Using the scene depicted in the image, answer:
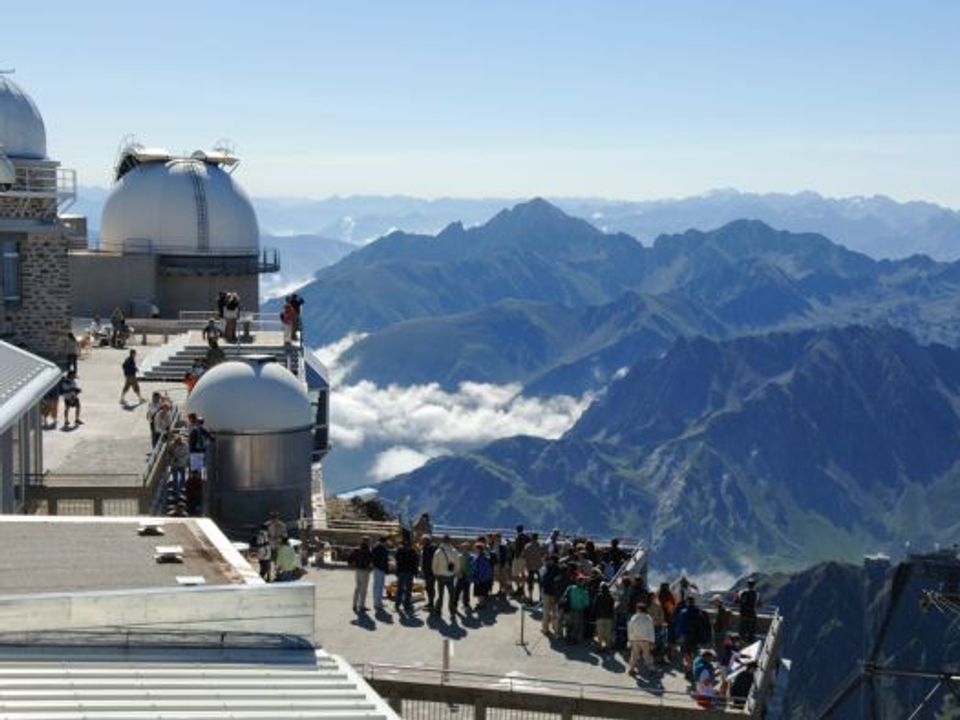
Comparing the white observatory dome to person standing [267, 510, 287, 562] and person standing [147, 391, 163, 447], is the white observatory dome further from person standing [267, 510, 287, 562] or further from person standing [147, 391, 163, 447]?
person standing [267, 510, 287, 562]

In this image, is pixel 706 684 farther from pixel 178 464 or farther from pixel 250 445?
pixel 250 445

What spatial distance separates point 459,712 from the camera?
69.5ft

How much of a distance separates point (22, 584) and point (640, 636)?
27.7ft

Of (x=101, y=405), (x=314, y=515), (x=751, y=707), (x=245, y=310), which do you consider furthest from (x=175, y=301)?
(x=751, y=707)

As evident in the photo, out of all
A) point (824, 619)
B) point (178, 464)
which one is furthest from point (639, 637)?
point (824, 619)

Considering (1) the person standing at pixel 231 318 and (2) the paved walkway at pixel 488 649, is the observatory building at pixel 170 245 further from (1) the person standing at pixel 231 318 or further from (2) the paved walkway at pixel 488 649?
(2) the paved walkway at pixel 488 649

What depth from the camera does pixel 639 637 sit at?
22281 millimetres

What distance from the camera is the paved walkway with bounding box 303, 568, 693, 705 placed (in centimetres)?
2197

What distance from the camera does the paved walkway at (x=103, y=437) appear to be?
30.2 m

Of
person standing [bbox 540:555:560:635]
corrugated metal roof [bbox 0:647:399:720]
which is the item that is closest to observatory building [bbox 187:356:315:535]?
person standing [bbox 540:555:560:635]

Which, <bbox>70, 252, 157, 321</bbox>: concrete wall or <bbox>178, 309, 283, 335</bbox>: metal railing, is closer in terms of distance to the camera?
<bbox>178, 309, 283, 335</bbox>: metal railing

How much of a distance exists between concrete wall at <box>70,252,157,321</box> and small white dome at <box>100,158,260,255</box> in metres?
1.84

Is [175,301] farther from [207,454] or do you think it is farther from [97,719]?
[97,719]

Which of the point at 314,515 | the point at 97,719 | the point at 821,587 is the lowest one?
the point at 821,587
